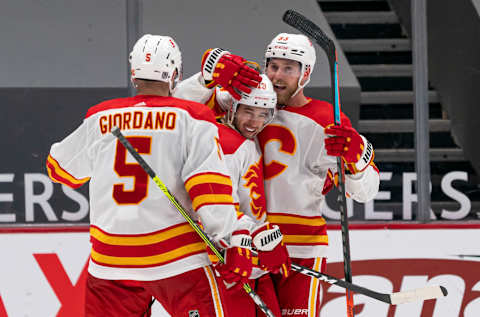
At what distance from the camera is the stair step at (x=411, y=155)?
3.86m

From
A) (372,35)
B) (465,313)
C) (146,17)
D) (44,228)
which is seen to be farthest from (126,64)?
(465,313)

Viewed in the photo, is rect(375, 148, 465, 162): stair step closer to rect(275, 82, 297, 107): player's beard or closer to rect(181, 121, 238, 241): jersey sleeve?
rect(275, 82, 297, 107): player's beard

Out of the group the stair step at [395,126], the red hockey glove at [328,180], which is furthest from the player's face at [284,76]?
the stair step at [395,126]

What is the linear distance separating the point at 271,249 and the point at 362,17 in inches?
75.9

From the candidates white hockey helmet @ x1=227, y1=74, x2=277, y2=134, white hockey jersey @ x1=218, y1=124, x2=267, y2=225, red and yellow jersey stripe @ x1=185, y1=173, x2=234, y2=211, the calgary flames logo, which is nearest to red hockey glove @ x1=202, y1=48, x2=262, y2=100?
white hockey helmet @ x1=227, y1=74, x2=277, y2=134

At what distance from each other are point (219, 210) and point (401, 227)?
1.83 metres

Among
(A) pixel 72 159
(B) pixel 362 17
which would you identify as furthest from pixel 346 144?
(B) pixel 362 17

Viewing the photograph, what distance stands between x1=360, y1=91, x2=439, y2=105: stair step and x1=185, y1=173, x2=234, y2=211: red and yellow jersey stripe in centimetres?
186

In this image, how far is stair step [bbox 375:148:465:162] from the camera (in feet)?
12.7

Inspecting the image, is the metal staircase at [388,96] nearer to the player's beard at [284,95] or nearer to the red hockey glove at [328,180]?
the red hockey glove at [328,180]

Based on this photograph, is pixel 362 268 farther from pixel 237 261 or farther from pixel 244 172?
pixel 237 261

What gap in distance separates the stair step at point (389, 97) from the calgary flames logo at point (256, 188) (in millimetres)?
1520

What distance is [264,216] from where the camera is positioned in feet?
8.39

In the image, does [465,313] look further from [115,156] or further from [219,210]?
[115,156]
